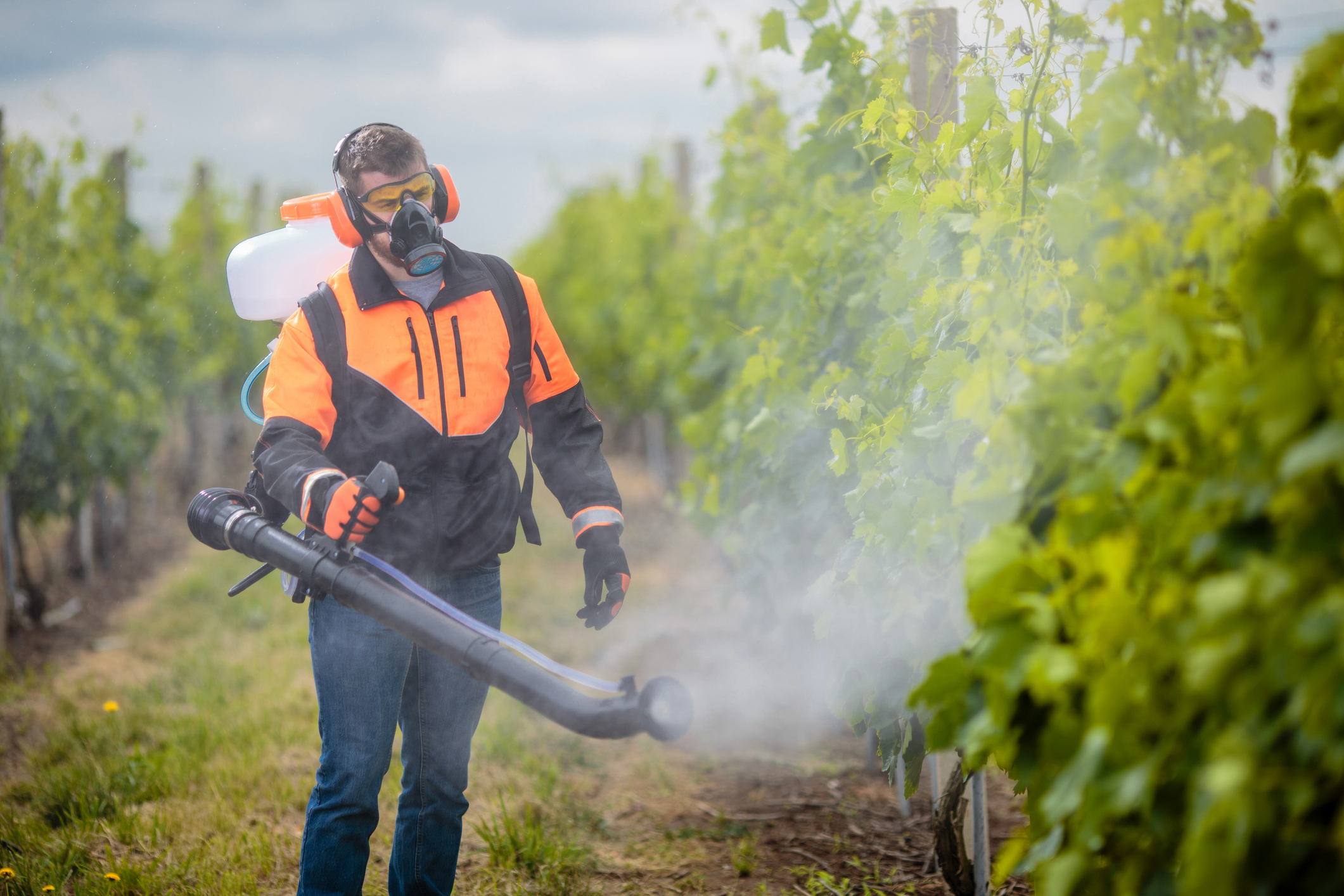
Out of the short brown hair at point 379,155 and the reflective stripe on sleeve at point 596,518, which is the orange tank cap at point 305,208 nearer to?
the short brown hair at point 379,155

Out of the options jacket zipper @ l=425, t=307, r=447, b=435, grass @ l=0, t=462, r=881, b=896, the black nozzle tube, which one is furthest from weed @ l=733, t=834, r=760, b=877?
jacket zipper @ l=425, t=307, r=447, b=435

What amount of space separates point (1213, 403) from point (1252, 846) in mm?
498

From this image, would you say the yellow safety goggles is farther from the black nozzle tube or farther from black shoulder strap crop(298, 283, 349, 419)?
the black nozzle tube

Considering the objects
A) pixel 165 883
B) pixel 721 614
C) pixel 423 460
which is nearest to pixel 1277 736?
pixel 423 460

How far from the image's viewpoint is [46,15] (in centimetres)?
370

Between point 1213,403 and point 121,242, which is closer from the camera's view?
point 1213,403

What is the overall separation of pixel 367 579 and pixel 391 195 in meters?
0.91

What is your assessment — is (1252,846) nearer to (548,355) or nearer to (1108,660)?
(1108,660)

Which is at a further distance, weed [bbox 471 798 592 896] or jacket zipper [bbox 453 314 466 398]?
weed [bbox 471 798 592 896]

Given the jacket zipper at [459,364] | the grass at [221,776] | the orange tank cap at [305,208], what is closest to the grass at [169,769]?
the grass at [221,776]

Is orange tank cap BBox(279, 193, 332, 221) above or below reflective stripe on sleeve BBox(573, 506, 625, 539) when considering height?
above

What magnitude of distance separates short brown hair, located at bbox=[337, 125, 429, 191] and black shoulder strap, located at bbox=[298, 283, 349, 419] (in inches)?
11.1

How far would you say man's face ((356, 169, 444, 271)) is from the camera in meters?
2.34

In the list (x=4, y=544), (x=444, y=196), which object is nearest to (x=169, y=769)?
(x=444, y=196)
